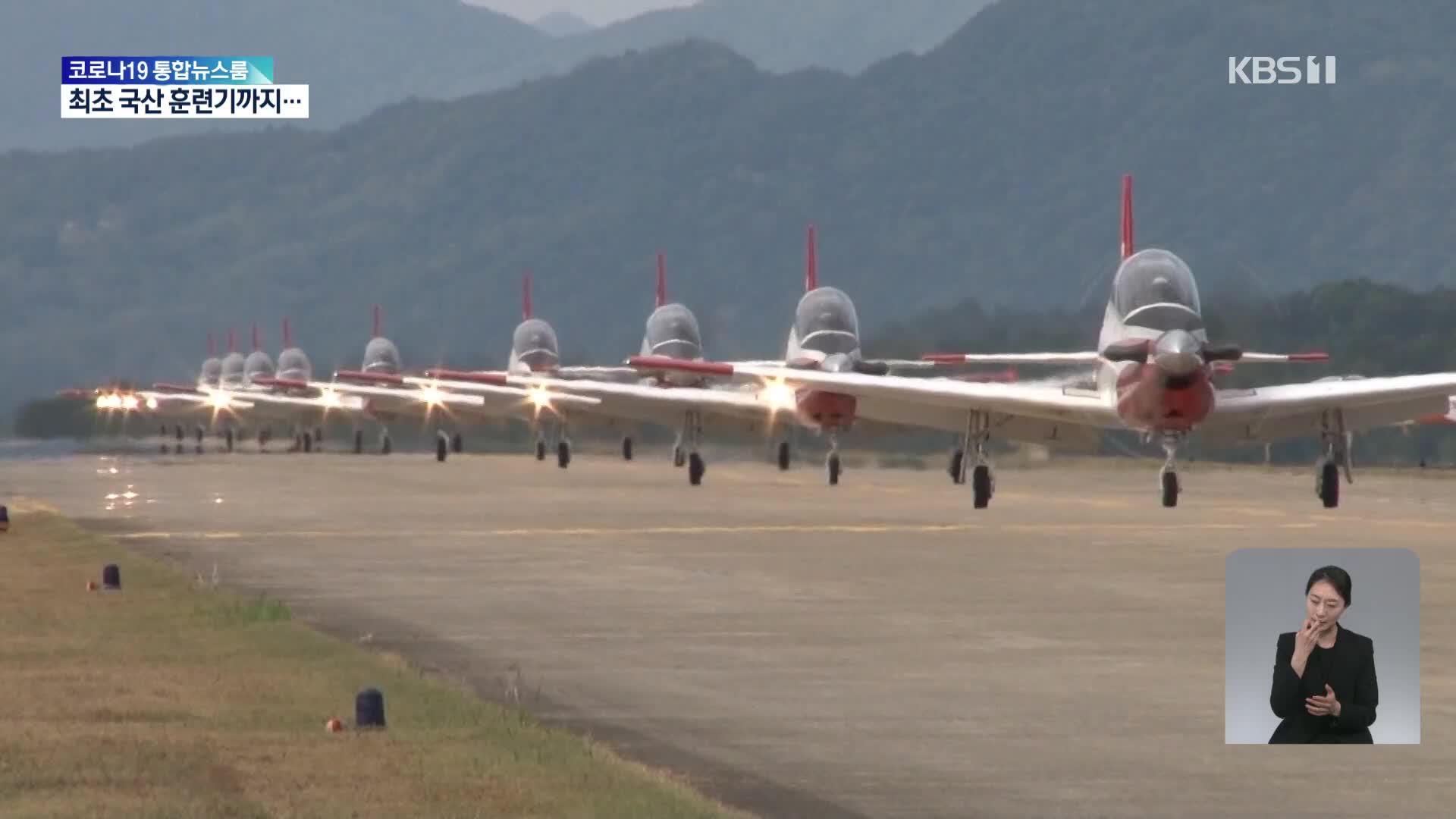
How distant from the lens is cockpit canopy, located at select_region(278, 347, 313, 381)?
109688 millimetres

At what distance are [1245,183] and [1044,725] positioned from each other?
577 feet

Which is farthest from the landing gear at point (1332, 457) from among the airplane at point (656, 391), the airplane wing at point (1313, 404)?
the airplane at point (656, 391)

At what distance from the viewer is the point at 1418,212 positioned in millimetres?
179250

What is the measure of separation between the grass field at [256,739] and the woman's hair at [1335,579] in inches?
104

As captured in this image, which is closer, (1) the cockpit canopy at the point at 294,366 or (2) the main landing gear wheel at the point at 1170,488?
(2) the main landing gear wheel at the point at 1170,488

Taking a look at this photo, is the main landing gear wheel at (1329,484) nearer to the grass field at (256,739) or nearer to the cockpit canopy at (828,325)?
the cockpit canopy at (828,325)

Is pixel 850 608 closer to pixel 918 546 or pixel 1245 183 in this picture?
pixel 918 546

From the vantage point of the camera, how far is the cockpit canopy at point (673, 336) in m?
58.1

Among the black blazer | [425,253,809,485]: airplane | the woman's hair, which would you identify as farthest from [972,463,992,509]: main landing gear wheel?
the woman's hair

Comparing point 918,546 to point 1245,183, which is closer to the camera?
point 918,546

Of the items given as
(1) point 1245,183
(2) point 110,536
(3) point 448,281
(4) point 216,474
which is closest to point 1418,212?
(1) point 1245,183

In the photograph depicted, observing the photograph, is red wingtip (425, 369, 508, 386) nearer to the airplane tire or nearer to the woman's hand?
the airplane tire

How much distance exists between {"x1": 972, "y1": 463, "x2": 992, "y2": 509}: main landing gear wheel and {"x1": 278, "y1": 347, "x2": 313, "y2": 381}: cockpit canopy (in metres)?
73.9

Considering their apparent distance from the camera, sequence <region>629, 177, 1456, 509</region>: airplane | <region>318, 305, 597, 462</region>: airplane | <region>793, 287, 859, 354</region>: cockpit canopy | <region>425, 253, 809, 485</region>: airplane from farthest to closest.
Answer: <region>318, 305, 597, 462</region>: airplane < <region>425, 253, 809, 485</region>: airplane < <region>793, 287, 859, 354</region>: cockpit canopy < <region>629, 177, 1456, 509</region>: airplane
